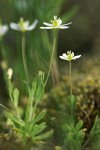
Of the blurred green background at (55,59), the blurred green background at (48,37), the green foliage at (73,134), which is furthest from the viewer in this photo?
the blurred green background at (48,37)

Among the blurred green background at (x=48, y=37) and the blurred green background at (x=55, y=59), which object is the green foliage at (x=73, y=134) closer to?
the blurred green background at (x=55, y=59)

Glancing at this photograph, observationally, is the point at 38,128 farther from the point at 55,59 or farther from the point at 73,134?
the point at 55,59

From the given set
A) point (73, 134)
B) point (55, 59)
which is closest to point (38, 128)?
point (73, 134)

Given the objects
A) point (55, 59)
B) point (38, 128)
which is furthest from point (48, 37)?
point (38, 128)

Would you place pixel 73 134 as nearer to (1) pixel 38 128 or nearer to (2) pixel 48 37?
(1) pixel 38 128

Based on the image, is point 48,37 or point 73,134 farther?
point 48,37

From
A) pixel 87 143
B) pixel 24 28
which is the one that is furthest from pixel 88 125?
pixel 24 28

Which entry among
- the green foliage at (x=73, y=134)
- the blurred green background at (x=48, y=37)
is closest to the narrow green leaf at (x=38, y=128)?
the green foliage at (x=73, y=134)

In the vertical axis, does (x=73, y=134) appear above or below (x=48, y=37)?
below

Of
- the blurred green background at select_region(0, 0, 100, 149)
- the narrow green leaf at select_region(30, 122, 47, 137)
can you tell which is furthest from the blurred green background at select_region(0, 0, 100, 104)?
the narrow green leaf at select_region(30, 122, 47, 137)

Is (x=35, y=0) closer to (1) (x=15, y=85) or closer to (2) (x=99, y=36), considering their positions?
(1) (x=15, y=85)

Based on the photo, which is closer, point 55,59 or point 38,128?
point 38,128

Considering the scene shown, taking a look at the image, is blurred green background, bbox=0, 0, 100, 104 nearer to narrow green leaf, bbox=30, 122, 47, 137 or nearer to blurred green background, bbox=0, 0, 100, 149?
blurred green background, bbox=0, 0, 100, 149
